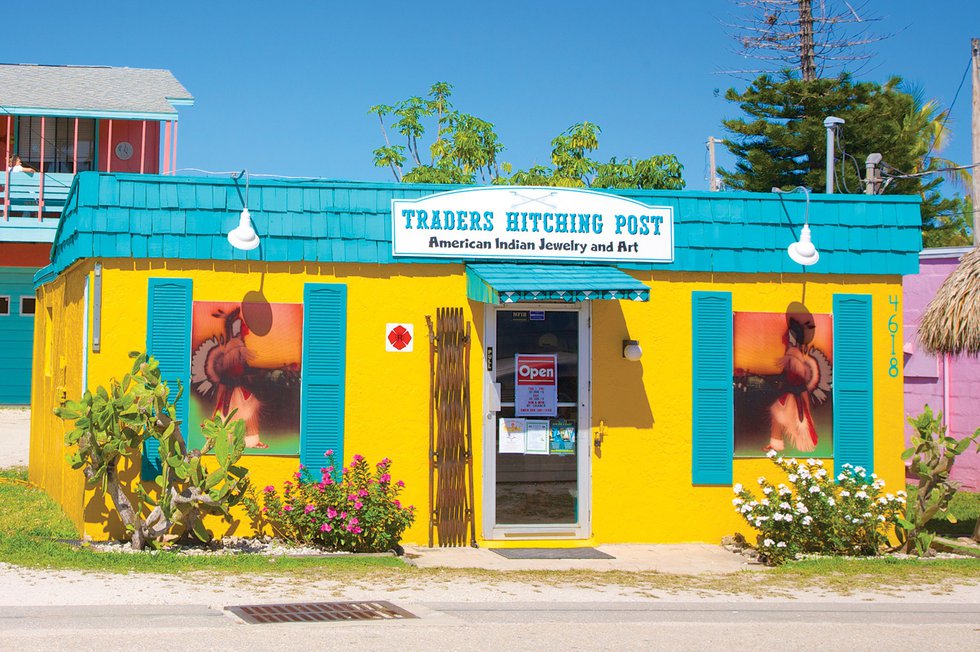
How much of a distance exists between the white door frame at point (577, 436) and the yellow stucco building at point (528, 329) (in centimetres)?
2

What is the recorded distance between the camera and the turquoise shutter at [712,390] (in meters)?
11.4

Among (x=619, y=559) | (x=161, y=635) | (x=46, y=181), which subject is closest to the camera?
(x=161, y=635)

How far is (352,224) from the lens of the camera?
10828 mm

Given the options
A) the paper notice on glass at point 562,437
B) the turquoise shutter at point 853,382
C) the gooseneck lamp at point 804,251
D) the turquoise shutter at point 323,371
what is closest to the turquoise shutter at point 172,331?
the turquoise shutter at point 323,371

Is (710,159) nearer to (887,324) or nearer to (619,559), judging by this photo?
(887,324)

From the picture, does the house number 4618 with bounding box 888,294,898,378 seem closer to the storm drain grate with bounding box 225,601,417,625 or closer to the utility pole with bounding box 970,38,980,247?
the storm drain grate with bounding box 225,601,417,625

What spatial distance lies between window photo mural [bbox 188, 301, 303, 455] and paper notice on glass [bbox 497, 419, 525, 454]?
1.93m

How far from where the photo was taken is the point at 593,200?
11.3 meters

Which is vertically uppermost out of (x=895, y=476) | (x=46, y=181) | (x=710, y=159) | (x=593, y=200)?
(x=710, y=159)

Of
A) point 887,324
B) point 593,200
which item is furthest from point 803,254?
point 593,200

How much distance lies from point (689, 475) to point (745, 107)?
2194 cm

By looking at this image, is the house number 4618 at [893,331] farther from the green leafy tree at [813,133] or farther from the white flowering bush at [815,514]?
the green leafy tree at [813,133]

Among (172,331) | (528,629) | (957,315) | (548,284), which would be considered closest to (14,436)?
(172,331)

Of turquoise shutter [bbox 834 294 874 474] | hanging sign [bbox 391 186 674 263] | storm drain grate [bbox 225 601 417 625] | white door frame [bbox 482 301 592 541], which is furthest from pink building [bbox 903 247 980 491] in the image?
storm drain grate [bbox 225 601 417 625]
